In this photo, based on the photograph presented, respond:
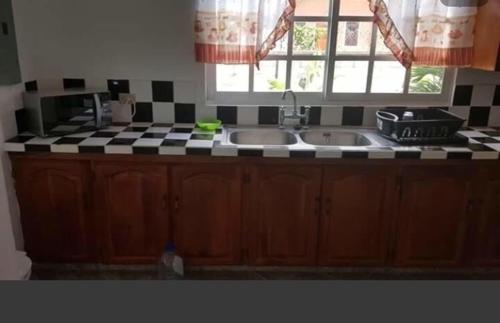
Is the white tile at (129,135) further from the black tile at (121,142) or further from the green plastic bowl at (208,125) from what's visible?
the green plastic bowl at (208,125)

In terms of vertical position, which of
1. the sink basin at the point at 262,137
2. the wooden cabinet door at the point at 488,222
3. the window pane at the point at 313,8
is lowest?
the wooden cabinet door at the point at 488,222

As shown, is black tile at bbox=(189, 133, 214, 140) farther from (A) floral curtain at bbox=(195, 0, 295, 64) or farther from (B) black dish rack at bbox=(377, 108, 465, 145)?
(B) black dish rack at bbox=(377, 108, 465, 145)

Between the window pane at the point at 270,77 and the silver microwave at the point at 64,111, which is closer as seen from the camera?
the silver microwave at the point at 64,111

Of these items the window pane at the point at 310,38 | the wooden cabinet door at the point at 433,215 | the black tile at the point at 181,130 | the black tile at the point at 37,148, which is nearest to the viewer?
the black tile at the point at 37,148

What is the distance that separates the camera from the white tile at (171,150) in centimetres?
196

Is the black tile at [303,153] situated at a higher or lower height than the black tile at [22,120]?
lower

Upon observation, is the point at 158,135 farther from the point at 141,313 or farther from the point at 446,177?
the point at 141,313

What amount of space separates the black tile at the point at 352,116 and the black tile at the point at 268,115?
16.8 inches

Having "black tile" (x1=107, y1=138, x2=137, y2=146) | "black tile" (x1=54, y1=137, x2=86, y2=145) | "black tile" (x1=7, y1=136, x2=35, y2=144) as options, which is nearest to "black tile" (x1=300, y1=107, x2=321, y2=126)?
"black tile" (x1=107, y1=138, x2=137, y2=146)

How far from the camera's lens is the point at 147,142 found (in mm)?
2012

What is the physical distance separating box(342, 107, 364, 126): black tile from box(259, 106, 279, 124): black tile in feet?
1.40

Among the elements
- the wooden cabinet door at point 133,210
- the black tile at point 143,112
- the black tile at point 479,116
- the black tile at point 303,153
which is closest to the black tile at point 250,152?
the black tile at point 303,153

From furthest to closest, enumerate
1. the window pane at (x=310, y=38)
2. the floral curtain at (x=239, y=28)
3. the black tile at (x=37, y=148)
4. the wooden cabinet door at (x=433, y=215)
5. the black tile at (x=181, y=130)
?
the window pane at (x=310, y=38) → the black tile at (x=181, y=130) → the floral curtain at (x=239, y=28) → the wooden cabinet door at (x=433, y=215) → the black tile at (x=37, y=148)

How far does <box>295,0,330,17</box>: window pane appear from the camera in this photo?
228 centimetres
